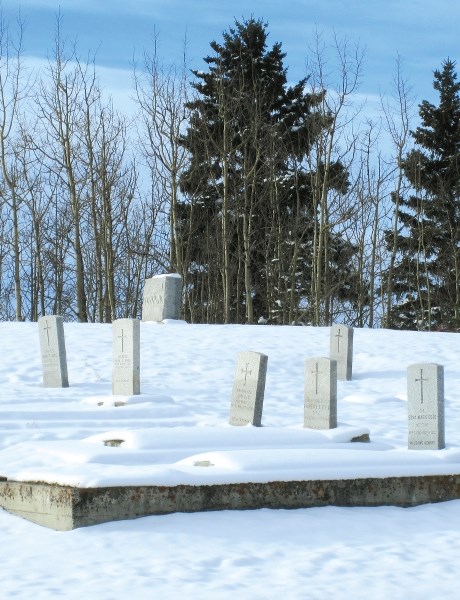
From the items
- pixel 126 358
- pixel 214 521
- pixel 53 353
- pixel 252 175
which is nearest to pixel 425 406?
pixel 214 521

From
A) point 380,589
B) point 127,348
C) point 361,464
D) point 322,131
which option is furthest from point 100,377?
point 322,131

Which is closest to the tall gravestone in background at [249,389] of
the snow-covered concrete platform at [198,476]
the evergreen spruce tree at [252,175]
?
the snow-covered concrete platform at [198,476]

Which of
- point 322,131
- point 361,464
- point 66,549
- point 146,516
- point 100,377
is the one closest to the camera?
point 66,549

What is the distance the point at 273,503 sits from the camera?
771 centimetres

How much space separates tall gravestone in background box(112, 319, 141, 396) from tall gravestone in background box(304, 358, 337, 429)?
9.64 ft

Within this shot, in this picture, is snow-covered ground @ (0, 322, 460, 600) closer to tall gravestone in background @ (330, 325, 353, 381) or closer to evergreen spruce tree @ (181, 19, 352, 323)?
tall gravestone in background @ (330, 325, 353, 381)

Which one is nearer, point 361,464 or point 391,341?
point 361,464

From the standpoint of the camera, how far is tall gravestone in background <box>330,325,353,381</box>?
1600 cm

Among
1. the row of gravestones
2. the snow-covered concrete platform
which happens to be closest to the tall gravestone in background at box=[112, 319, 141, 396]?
the row of gravestones

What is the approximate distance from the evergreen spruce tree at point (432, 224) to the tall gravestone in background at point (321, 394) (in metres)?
24.1

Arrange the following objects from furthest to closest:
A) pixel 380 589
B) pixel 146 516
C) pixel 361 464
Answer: pixel 361 464 < pixel 146 516 < pixel 380 589

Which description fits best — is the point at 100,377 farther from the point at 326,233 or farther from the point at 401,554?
the point at 326,233

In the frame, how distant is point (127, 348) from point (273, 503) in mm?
6451

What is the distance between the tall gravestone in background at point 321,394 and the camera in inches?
450
